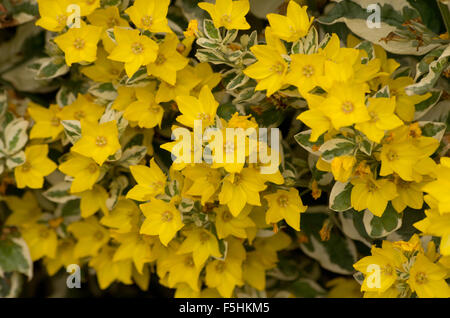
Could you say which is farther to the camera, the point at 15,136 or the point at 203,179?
the point at 15,136

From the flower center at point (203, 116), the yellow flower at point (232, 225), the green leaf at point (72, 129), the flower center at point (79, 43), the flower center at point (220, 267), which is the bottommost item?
the flower center at point (220, 267)

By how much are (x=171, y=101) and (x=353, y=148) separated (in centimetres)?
55

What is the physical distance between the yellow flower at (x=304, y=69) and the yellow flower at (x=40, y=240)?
3.10 feet

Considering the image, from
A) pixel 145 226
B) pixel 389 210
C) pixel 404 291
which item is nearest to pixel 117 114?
pixel 145 226

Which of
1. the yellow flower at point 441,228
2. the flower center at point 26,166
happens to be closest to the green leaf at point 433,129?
the yellow flower at point 441,228

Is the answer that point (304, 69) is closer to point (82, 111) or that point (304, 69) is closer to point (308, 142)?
point (308, 142)

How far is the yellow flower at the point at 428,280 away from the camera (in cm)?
139

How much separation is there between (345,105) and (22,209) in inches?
44.2

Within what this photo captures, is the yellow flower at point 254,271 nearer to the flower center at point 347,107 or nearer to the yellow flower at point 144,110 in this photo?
the yellow flower at point 144,110

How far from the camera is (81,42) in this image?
5.14ft

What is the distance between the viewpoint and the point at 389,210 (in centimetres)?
149

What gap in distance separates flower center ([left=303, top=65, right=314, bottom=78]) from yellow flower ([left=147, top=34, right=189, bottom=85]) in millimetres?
323

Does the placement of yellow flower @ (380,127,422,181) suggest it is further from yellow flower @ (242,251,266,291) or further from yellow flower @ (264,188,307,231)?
yellow flower @ (242,251,266,291)

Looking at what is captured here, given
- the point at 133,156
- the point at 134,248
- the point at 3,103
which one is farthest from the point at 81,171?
the point at 3,103
